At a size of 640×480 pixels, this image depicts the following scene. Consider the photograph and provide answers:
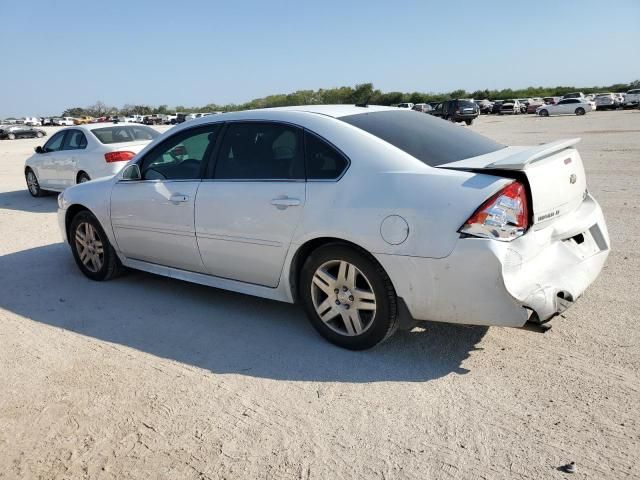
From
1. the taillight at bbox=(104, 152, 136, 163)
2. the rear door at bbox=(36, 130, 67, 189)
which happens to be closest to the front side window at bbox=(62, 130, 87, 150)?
the rear door at bbox=(36, 130, 67, 189)

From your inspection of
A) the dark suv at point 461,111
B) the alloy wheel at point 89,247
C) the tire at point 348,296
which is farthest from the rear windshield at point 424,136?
the dark suv at point 461,111

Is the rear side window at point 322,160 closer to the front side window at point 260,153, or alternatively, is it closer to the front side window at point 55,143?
the front side window at point 260,153

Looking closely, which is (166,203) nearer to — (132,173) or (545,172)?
(132,173)

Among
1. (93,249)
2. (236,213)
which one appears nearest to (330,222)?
(236,213)

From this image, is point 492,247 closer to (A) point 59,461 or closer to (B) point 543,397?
(B) point 543,397

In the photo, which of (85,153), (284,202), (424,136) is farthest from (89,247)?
(85,153)

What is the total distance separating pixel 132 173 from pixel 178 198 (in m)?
0.79

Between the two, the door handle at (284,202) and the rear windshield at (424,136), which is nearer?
the rear windshield at (424,136)

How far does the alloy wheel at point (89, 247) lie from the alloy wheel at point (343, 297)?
2784 mm

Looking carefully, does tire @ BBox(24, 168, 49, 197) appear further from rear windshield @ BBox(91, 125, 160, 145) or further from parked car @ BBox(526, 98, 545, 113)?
parked car @ BBox(526, 98, 545, 113)

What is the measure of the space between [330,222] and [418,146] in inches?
31.3

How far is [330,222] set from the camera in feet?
11.6

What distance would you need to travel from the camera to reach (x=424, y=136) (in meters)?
3.88

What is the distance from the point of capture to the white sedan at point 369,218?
313 cm
